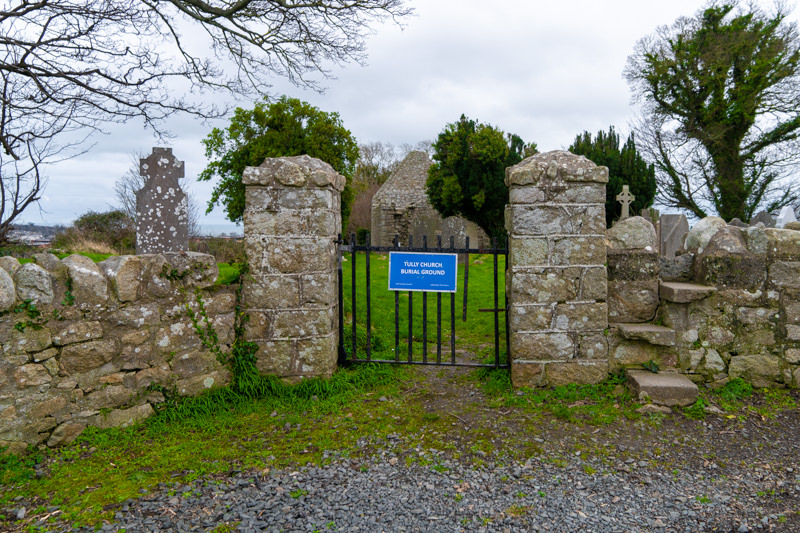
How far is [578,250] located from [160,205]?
497cm

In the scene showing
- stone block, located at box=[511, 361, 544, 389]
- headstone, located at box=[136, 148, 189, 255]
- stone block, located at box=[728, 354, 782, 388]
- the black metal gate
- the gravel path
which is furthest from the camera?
headstone, located at box=[136, 148, 189, 255]

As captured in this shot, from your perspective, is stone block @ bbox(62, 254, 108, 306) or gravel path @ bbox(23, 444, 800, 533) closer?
gravel path @ bbox(23, 444, 800, 533)

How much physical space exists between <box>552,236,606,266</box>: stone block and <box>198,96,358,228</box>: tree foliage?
13.3m

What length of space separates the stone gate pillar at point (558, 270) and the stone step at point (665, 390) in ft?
1.16

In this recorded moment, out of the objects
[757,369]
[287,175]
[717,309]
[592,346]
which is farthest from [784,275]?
[287,175]

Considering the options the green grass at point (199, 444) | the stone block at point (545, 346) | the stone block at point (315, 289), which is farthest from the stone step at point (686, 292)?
the stone block at point (315, 289)

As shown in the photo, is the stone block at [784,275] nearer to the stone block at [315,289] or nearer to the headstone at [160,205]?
the stone block at [315,289]

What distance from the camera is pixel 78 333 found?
350 cm

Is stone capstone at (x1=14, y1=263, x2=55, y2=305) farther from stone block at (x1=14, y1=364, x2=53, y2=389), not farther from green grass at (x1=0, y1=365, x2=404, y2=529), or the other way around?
green grass at (x1=0, y1=365, x2=404, y2=529)

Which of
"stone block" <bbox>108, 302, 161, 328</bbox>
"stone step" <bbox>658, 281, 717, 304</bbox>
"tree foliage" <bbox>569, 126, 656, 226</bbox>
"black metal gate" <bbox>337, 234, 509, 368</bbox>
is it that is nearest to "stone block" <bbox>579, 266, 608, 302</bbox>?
"stone step" <bbox>658, 281, 717, 304</bbox>

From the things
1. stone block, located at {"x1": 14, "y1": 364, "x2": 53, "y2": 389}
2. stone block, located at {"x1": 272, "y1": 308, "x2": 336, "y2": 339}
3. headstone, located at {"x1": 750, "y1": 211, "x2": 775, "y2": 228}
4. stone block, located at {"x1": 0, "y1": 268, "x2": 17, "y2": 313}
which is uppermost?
headstone, located at {"x1": 750, "y1": 211, "x2": 775, "y2": 228}

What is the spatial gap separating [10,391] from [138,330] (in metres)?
0.84

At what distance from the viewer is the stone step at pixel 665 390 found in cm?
407

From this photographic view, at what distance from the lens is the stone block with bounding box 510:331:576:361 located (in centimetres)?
448
